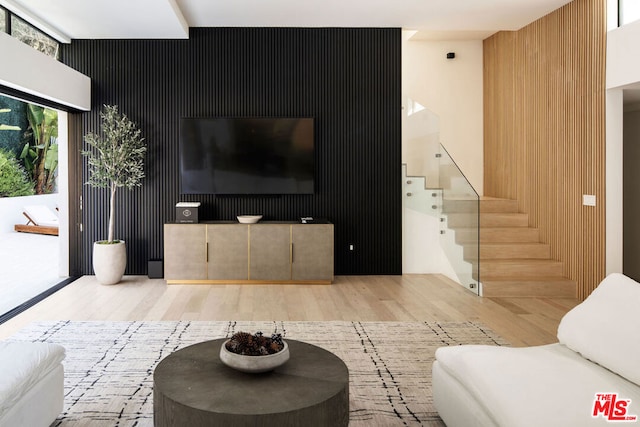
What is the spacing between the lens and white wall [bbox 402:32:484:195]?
7.34 meters

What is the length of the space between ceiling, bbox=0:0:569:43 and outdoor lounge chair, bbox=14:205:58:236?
243 cm

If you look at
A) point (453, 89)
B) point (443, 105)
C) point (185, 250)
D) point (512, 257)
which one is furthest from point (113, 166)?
point (512, 257)

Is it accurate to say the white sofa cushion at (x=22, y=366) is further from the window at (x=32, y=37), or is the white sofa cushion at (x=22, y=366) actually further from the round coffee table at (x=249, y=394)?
the window at (x=32, y=37)

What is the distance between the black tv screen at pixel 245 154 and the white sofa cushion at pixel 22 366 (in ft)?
13.2

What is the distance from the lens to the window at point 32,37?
17.8ft

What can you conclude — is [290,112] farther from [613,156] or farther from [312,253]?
[613,156]

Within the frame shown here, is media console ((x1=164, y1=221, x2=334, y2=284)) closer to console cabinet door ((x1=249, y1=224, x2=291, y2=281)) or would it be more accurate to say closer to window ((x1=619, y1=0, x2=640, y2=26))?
console cabinet door ((x1=249, y1=224, x2=291, y2=281))

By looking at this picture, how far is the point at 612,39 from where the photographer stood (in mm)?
5027

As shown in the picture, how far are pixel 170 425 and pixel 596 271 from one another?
4803mm

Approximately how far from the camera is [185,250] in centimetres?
621

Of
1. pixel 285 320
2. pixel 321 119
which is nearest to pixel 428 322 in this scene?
pixel 285 320

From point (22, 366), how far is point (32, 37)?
4.78 m

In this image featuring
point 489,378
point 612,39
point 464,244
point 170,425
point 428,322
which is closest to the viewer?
point 170,425

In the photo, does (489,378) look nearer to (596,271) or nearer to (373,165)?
(596,271)
